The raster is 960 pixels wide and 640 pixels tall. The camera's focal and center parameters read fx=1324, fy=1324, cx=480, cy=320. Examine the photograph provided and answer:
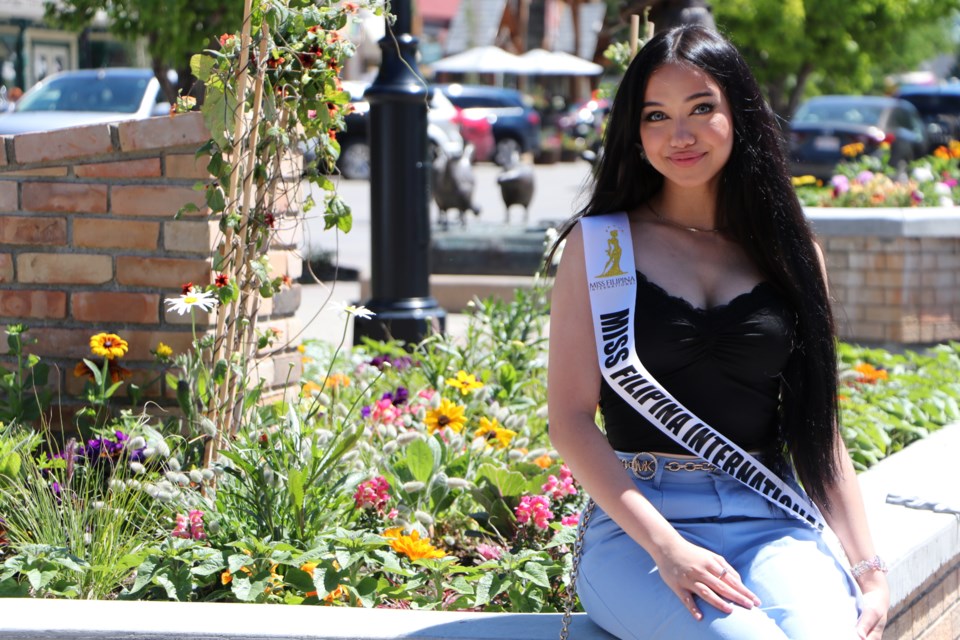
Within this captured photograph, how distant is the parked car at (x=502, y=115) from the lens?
30.8 metres

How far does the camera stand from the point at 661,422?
235cm

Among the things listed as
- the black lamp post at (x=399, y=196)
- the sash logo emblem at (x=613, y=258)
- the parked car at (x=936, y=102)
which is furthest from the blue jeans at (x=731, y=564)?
the parked car at (x=936, y=102)

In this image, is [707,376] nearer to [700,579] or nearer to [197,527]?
[700,579]

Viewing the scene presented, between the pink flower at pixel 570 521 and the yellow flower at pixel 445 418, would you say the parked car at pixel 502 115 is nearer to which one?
the yellow flower at pixel 445 418

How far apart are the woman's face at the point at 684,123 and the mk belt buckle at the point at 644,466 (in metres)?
0.54

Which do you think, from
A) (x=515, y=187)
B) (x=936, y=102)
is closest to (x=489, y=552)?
(x=515, y=187)

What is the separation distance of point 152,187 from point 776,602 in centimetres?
228

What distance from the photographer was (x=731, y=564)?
2275 mm

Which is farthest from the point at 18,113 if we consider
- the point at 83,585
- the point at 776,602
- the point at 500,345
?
the point at 776,602

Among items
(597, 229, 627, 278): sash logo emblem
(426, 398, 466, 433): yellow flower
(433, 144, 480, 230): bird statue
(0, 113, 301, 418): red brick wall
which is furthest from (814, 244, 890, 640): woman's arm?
(433, 144, 480, 230): bird statue

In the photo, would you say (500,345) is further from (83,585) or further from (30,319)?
(83,585)

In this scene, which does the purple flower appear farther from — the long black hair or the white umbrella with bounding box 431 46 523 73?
the white umbrella with bounding box 431 46 523 73

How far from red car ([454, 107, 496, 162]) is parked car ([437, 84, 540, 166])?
13 centimetres

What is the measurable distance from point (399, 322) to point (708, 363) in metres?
3.41
